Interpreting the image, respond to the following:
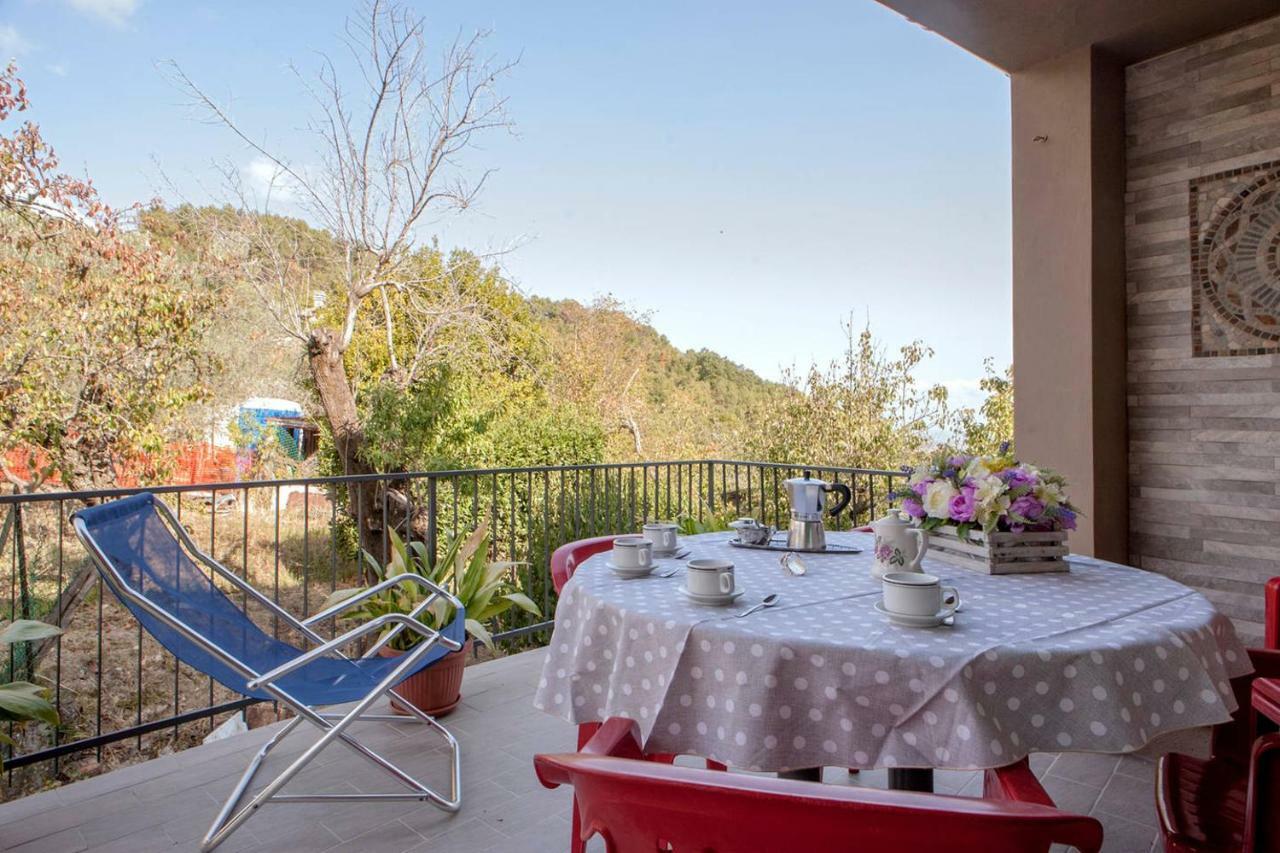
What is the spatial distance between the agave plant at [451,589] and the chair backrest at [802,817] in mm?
2357

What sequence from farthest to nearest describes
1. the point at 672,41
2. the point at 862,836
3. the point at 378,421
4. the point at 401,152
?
1. the point at 672,41
2. the point at 378,421
3. the point at 401,152
4. the point at 862,836

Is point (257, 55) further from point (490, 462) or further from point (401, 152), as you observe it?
point (490, 462)

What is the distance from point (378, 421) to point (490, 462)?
1281mm

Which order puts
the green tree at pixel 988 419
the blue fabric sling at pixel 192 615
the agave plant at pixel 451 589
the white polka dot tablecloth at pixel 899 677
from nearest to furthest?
the white polka dot tablecloth at pixel 899 677, the blue fabric sling at pixel 192 615, the agave plant at pixel 451 589, the green tree at pixel 988 419

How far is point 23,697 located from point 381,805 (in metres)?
1.02

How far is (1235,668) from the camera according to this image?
1421 mm

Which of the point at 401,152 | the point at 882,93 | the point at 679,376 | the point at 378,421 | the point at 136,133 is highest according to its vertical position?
the point at 882,93

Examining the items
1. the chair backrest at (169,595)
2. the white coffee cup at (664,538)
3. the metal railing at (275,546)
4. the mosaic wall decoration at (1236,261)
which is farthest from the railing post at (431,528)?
the mosaic wall decoration at (1236,261)

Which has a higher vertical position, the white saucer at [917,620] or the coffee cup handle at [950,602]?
the coffee cup handle at [950,602]

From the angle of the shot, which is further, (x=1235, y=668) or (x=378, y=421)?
(x=378, y=421)

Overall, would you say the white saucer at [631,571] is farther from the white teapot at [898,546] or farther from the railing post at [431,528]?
the railing post at [431,528]

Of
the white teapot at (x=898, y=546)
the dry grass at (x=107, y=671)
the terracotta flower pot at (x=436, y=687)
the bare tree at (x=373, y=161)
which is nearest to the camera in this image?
the white teapot at (x=898, y=546)

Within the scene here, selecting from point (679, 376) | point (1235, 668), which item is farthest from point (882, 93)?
point (1235, 668)

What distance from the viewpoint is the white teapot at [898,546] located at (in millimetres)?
1695
